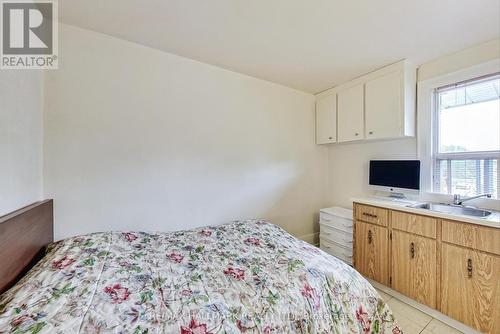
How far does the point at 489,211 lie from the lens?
1813mm

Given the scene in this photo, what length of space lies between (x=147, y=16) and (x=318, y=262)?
2.20 metres

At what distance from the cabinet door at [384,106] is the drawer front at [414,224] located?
867 mm

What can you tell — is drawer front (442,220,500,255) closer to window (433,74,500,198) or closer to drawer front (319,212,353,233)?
window (433,74,500,198)

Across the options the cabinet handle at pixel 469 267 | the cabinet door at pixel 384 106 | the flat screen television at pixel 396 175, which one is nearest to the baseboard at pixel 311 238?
the flat screen television at pixel 396 175

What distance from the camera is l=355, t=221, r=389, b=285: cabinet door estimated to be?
2.14 m

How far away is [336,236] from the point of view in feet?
8.95

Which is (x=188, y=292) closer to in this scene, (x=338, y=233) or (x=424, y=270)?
(x=424, y=270)

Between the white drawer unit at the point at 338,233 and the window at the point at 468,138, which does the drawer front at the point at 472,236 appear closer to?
the window at the point at 468,138

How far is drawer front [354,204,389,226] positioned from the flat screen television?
44 cm

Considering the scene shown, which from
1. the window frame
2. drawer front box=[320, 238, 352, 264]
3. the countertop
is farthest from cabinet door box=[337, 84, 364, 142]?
drawer front box=[320, 238, 352, 264]

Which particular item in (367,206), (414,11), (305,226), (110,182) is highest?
(414,11)

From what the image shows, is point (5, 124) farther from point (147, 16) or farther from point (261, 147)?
point (261, 147)

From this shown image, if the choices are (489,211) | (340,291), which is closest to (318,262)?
(340,291)

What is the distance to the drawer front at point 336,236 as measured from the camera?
2.57 meters
